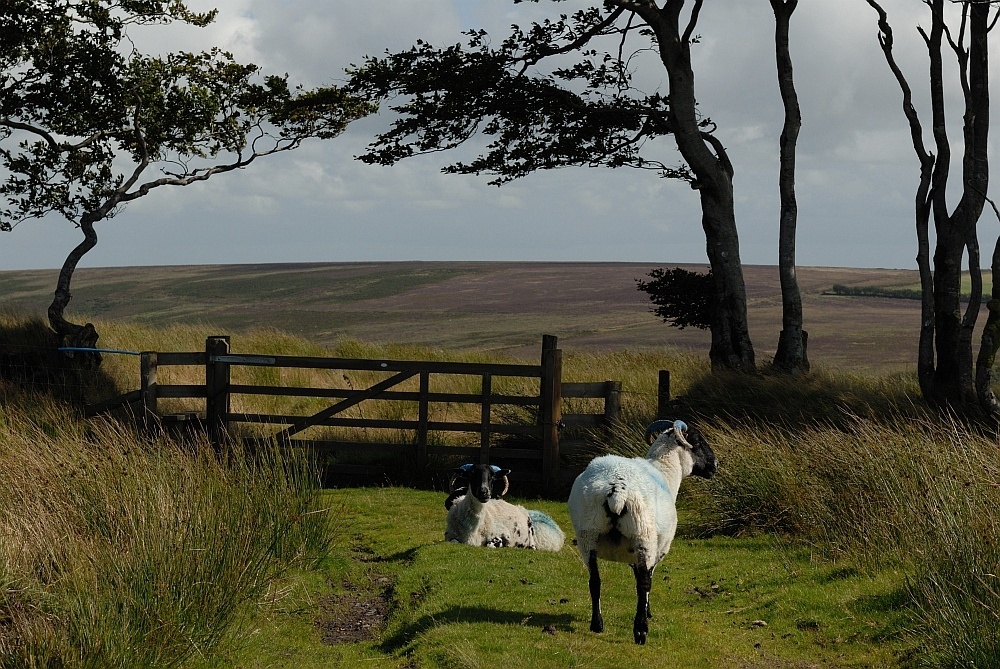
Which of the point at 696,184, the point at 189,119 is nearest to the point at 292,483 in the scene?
the point at 696,184

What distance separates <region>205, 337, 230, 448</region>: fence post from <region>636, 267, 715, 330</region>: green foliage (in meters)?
11.5

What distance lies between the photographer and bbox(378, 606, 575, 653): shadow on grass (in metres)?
9.08

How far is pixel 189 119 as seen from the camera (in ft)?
98.0

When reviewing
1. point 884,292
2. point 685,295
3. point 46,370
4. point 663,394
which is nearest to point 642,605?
point 663,394

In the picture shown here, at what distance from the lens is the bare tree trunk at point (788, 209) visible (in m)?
22.7

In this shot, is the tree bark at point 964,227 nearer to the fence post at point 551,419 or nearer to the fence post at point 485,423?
the fence post at point 551,419

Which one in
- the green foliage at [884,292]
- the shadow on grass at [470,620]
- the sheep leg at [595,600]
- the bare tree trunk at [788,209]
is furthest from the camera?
the green foliage at [884,292]

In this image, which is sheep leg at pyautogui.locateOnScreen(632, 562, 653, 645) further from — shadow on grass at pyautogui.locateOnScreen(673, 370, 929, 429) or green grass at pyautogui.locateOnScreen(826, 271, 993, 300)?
green grass at pyautogui.locateOnScreen(826, 271, 993, 300)

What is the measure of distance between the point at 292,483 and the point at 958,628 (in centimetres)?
699

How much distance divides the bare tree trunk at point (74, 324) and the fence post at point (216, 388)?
7416 mm

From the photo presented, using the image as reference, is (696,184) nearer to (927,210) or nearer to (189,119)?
(927,210)

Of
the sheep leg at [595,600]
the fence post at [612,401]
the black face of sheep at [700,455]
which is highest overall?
the black face of sheep at [700,455]

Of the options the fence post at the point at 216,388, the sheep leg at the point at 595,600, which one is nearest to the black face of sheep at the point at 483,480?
the sheep leg at the point at 595,600

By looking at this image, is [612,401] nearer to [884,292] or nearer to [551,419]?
[551,419]
